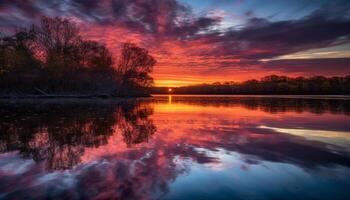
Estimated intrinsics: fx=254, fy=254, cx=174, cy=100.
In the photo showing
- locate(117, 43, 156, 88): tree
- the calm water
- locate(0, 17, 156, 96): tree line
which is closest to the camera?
the calm water

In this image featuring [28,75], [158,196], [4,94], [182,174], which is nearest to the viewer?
[158,196]

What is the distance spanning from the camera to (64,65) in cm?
4875

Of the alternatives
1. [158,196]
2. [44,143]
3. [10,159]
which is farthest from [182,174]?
[44,143]

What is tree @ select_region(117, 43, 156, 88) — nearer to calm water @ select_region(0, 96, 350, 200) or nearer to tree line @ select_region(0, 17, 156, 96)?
tree line @ select_region(0, 17, 156, 96)

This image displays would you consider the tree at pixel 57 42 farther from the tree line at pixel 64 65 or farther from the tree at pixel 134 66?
the tree at pixel 134 66

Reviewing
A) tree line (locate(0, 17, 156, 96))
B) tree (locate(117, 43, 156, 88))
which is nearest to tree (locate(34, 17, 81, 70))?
tree line (locate(0, 17, 156, 96))

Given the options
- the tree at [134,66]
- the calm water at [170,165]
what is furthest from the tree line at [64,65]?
the calm water at [170,165]

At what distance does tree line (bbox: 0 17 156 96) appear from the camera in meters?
44.4

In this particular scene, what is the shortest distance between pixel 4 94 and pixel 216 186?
46969 millimetres

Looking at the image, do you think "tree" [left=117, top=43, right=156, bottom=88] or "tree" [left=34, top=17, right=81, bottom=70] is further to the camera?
"tree" [left=117, top=43, right=156, bottom=88]

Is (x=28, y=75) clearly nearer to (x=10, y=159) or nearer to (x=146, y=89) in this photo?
(x=146, y=89)

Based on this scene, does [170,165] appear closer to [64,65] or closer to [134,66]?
[64,65]

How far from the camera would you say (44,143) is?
26.9 ft

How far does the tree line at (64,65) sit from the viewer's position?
44.4 metres
